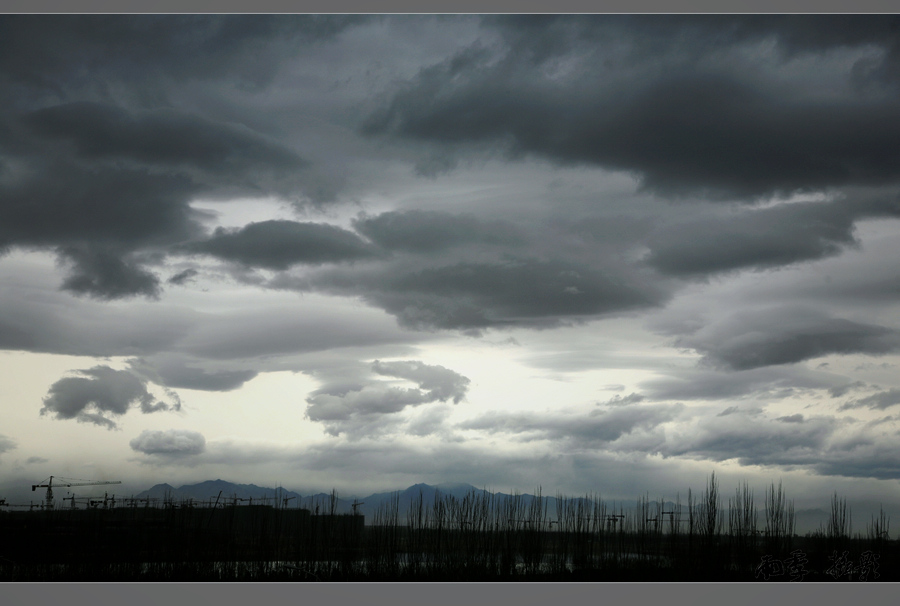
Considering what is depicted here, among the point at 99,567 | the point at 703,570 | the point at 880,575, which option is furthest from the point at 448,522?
the point at 880,575

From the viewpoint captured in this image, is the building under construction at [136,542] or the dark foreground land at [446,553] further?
the building under construction at [136,542]

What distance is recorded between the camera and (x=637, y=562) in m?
18.6

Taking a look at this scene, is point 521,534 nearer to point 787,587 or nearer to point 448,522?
point 448,522

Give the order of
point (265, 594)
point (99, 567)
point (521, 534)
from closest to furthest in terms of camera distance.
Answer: point (265, 594)
point (99, 567)
point (521, 534)

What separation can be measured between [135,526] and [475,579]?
1002cm

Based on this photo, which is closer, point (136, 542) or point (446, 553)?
point (136, 542)

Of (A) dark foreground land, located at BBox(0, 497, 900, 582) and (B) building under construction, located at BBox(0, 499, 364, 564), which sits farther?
(B) building under construction, located at BBox(0, 499, 364, 564)

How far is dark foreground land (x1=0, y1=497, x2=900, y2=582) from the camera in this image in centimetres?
1728

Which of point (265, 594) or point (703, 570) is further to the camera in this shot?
point (703, 570)

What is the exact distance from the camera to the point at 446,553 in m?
19.3

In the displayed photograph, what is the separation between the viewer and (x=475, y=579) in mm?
17812

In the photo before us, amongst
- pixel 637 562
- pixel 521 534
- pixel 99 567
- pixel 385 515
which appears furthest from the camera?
pixel 521 534

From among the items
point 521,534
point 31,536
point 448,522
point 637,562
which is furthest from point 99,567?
point 637,562

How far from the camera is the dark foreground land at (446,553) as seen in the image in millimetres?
17281
